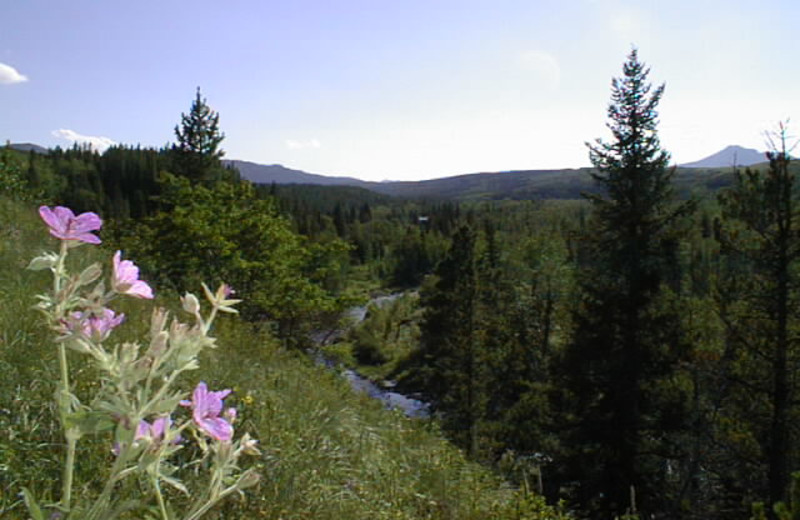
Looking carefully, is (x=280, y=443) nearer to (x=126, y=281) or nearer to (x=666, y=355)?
(x=126, y=281)

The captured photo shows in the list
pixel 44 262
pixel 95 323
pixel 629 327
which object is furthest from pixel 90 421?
pixel 629 327

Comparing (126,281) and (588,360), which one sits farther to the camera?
(588,360)

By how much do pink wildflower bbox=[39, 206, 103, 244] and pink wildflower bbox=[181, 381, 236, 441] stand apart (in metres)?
0.32

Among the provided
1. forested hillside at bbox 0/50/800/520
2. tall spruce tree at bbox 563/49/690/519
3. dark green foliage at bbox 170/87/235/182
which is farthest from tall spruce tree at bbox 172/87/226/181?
tall spruce tree at bbox 563/49/690/519

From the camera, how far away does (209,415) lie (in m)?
0.96

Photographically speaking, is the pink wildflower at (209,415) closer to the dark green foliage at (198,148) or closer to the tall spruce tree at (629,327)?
the tall spruce tree at (629,327)

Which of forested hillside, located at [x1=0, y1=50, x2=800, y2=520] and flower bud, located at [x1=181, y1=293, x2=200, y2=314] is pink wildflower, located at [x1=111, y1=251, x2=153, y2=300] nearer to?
flower bud, located at [x1=181, y1=293, x2=200, y2=314]

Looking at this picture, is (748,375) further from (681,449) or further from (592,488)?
(592,488)

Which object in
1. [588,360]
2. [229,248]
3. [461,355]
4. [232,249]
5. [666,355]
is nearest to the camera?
[229,248]

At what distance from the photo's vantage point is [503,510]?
4.45 metres

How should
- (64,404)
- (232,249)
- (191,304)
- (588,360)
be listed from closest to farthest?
(64,404) → (191,304) → (232,249) → (588,360)

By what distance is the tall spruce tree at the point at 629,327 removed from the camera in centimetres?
1312

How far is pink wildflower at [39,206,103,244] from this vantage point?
2.78 feet

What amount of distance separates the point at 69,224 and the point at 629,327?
14.5 meters
